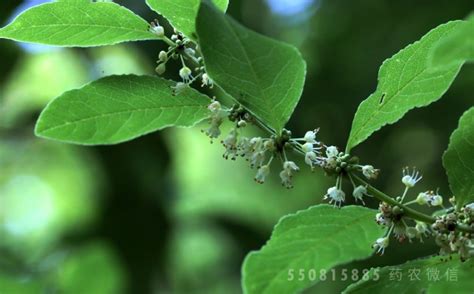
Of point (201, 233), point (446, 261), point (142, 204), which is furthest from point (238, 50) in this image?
point (201, 233)

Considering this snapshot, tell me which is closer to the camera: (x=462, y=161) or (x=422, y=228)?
(x=422, y=228)

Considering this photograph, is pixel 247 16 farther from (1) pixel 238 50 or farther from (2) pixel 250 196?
(1) pixel 238 50

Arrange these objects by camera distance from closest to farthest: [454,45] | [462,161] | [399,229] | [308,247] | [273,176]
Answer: [454,45] → [308,247] → [399,229] → [462,161] → [273,176]

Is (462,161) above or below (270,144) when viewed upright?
above

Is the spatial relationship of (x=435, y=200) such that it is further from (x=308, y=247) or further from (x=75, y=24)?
(x=75, y=24)

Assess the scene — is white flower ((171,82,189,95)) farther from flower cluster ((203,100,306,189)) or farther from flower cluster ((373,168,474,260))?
flower cluster ((373,168,474,260))

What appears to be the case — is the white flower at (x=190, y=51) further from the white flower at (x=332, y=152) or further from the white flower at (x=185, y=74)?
the white flower at (x=332, y=152)

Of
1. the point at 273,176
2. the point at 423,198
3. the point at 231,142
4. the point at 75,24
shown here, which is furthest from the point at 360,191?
the point at 273,176
